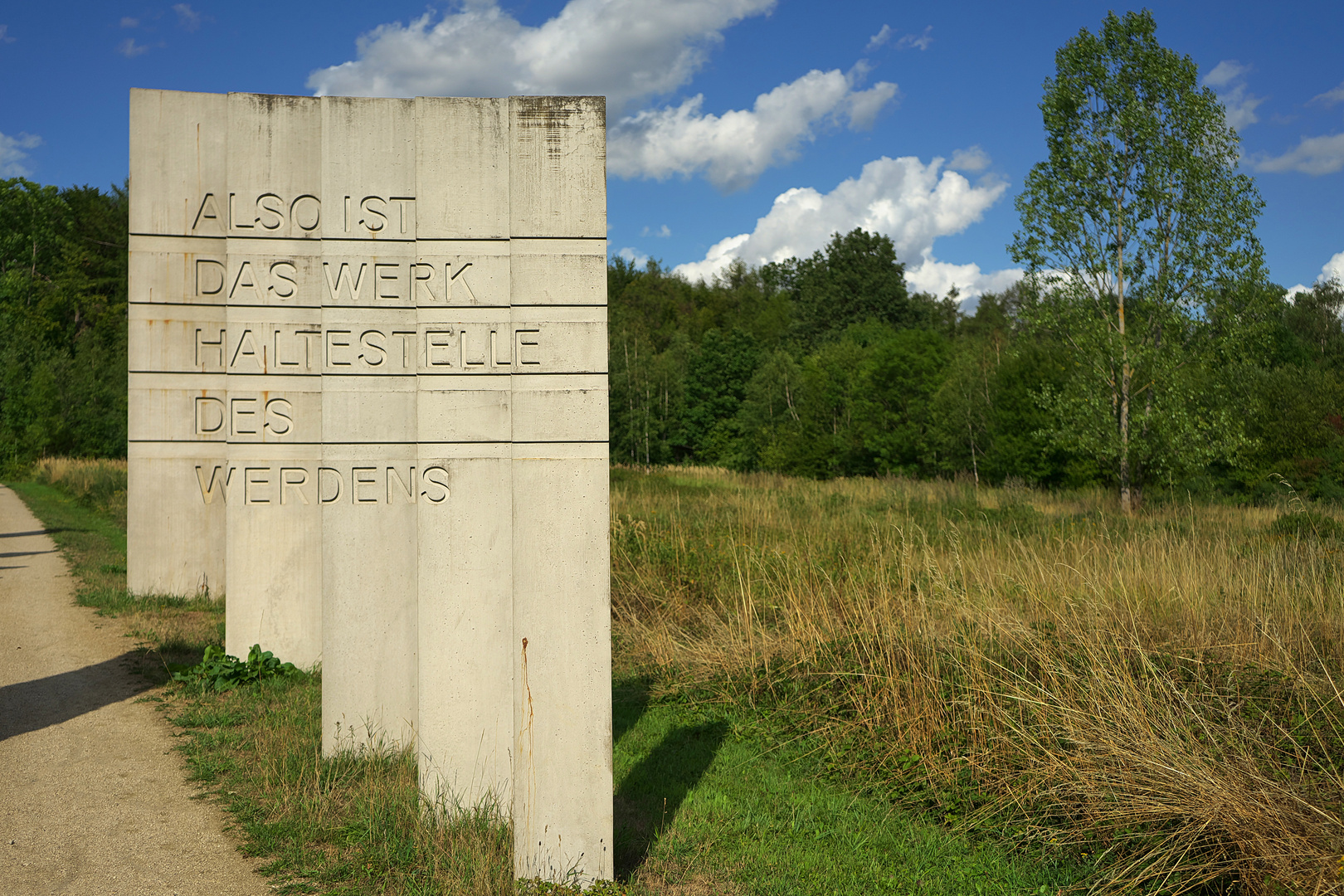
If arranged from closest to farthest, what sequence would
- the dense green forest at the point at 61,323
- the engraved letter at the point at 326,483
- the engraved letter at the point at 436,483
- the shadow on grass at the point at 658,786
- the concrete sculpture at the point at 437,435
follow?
the concrete sculpture at the point at 437,435
the engraved letter at the point at 436,483
the shadow on grass at the point at 658,786
the engraved letter at the point at 326,483
the dense green forest at the point at 61,323

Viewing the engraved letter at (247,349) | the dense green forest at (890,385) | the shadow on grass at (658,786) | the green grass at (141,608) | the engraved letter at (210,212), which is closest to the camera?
→ the shadow on grass at (658,786)

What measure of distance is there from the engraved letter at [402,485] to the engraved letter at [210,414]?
6.54 meters

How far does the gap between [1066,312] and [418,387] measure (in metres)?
21.2

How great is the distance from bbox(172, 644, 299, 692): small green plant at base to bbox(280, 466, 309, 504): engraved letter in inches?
55.6

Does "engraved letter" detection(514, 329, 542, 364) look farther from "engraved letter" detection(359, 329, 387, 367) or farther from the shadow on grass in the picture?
the shadow on grass

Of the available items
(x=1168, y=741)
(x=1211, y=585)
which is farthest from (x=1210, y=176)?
(x=1168, y=741)

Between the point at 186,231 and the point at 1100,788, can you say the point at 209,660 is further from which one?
the point at 1100,788

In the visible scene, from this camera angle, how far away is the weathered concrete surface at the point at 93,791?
4246 mm

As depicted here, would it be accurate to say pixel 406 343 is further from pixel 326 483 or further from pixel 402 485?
pixel 326 483

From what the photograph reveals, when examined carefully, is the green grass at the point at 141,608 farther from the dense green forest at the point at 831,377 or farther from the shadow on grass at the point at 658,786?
the dense green forest at the point at 831,377

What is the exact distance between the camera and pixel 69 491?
94.9 ft

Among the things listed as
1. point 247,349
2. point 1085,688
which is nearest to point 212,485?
point 247,349

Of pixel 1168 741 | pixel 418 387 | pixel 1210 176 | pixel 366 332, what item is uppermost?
pixel 1210 176

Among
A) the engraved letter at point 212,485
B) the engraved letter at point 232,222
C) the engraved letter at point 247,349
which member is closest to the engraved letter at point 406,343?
the engraved letter at point 232,222
